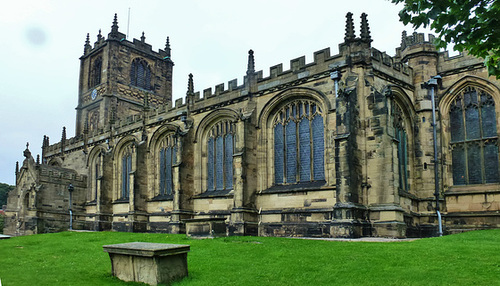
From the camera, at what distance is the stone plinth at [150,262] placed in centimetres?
917

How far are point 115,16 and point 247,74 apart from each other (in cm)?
2714

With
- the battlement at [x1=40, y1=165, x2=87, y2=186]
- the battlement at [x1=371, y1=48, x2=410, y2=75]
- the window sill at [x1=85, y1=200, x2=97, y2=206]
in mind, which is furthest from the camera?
the window sill at [x1=85, y1=200, x2=97, y2=206]

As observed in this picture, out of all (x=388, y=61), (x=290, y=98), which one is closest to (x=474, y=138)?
(x=388, y=61)

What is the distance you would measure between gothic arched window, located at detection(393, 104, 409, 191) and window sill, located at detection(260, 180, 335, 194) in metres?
3.71

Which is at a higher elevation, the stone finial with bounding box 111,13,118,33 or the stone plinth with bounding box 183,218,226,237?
the stone finial with bounding box 111,13,118,33

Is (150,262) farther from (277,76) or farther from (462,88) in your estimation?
(462,88)

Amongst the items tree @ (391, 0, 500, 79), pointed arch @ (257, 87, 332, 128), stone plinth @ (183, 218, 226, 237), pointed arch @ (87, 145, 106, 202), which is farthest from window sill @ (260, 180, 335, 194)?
pointed arch @ (87, 145, 106, 202)

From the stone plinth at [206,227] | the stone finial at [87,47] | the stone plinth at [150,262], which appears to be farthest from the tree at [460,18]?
the stone finial at [87,47]

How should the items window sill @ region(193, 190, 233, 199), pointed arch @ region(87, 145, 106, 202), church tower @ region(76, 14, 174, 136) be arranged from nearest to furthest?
window sill @ region(193, 190, 233, 199), pointed arch @ region(87, 145, 106, 202), church tower @ region(76, 14, 174, 136)

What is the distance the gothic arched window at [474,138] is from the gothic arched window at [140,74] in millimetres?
33946

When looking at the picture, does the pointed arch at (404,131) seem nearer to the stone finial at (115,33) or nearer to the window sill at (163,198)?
the window sill at (163,198)

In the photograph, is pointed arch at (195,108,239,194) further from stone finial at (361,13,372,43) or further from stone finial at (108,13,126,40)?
stone finial at (108,13,126,40)

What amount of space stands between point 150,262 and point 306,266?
3.62m

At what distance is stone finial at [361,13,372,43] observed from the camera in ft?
68.6
